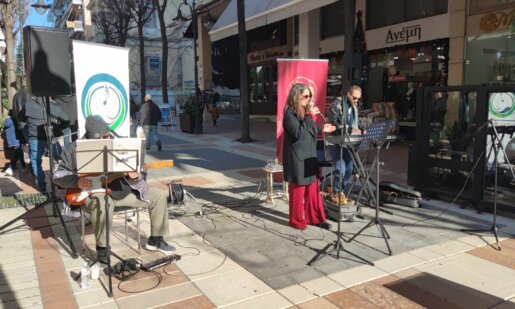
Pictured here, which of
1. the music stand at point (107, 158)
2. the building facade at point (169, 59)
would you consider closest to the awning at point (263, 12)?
the music stand at point (107, 158)

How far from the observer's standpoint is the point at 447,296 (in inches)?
141

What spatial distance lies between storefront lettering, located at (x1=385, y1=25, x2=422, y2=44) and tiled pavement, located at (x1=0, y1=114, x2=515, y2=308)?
30.5 feet

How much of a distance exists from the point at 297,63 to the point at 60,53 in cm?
336

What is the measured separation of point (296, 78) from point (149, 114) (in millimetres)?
7118

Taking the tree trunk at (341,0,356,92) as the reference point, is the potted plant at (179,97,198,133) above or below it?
below

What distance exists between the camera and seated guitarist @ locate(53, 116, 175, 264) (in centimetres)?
417

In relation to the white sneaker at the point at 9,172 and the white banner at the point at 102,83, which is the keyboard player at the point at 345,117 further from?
the white sneaker at the point at 9,172

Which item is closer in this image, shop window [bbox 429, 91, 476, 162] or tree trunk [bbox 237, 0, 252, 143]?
shop window [bbox 429, 91, 476, 162]

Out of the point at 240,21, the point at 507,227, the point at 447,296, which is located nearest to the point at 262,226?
the point at 447,296

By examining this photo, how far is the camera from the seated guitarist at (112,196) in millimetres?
4168

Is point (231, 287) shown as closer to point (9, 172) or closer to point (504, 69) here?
point (9, 172)

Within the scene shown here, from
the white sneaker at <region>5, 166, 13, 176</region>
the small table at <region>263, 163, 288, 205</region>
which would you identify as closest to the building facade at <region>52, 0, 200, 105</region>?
the white sneaker at <region>5, 166, 13, 176</region>

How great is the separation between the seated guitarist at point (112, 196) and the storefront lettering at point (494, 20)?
9372 millimetres

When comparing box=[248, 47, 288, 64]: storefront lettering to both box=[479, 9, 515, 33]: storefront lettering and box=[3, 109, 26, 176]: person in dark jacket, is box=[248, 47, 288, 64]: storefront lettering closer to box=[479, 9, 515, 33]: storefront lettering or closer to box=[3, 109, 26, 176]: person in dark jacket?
box=[479, 9, 515, 33]: storefront lettering
